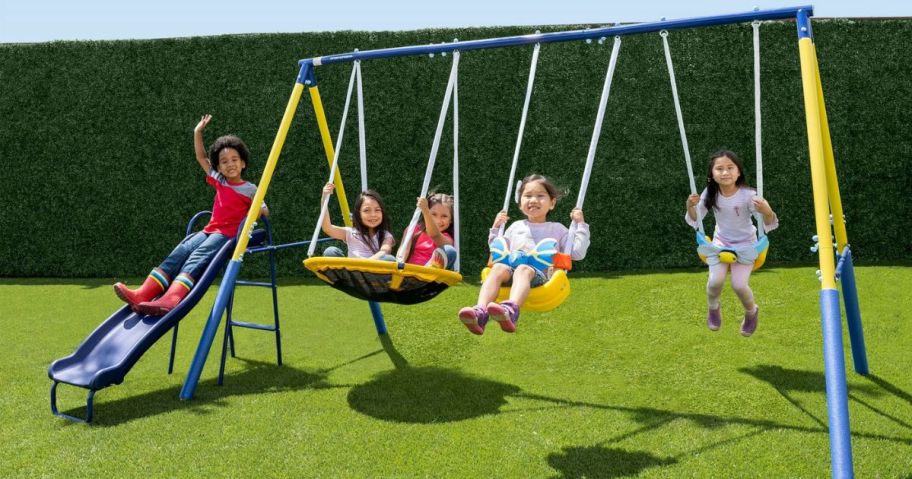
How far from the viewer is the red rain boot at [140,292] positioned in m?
4.06

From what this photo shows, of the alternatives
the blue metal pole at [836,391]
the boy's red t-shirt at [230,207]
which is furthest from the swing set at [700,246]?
the boy's red t-shirt at [230,207]

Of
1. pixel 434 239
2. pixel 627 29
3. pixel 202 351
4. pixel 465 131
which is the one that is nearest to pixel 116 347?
pixel 202 351

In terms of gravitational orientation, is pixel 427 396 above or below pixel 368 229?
below

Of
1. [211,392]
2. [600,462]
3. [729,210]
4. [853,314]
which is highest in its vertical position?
[729,210]

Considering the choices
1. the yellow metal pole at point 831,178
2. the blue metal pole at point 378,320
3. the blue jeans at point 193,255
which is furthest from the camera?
the blue metal pole at point 378,320

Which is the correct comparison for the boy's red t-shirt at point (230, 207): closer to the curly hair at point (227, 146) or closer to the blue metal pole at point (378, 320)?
the curly hair at point (227, 146)

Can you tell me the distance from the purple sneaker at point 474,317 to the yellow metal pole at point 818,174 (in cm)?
124

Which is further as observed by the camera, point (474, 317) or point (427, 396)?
point (427, 396)

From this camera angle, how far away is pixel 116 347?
3.98m

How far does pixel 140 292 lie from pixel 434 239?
165cm

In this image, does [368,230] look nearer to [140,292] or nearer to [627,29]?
[140,292]

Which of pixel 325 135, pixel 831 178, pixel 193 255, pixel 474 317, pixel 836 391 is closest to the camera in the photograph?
pixel 836 391

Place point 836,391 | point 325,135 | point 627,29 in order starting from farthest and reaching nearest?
point 325,135
point 627,29
point 836,391

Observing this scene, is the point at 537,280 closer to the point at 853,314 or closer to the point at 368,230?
the point at 368,230
